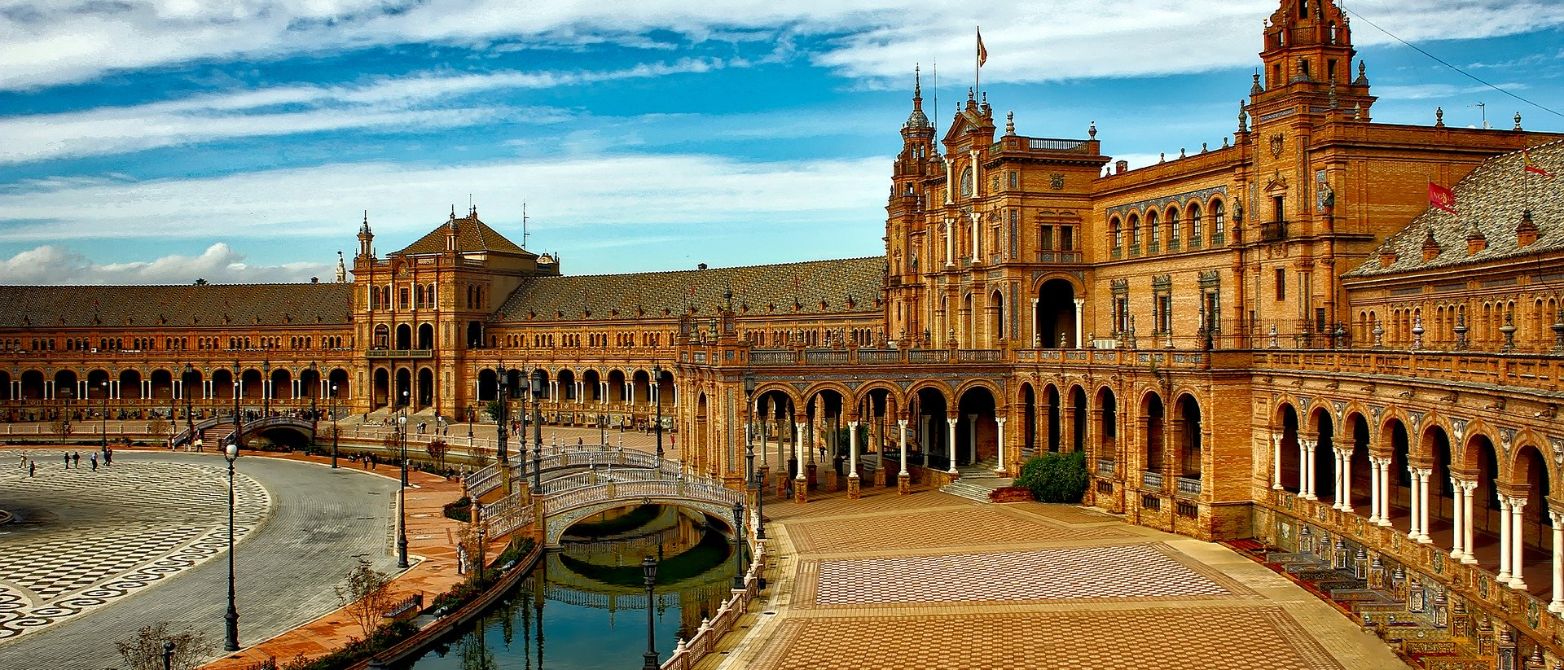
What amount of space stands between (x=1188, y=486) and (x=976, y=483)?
12.2m

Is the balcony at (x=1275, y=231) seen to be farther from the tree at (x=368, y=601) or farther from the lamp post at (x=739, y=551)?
the tree at (x=368, y=601)

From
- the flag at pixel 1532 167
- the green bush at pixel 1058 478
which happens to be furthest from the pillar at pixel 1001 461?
the flag at pixel 1532 167

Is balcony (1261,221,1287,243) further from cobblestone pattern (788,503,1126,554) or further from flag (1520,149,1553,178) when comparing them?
cobblestone pattern (788,503,1126,554)

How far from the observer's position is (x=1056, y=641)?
3209 centimetres

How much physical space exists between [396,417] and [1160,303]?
7015cm

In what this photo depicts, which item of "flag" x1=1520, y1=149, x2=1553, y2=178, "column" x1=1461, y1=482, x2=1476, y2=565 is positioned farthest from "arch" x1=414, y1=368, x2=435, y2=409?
"column" x1=1461, y1=482, x2=1476, y2=565

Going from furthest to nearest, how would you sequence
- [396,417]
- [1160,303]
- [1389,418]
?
[396,417]
[1160,303]
[1389,418]

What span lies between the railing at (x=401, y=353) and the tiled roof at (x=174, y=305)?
6.92 m

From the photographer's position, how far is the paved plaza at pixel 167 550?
3716cm

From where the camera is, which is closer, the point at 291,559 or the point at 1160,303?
the point at 291,559

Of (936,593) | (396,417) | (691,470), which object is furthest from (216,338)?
(936,593)

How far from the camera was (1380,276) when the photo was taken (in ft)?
151

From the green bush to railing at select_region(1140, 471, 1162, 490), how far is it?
4.49 m

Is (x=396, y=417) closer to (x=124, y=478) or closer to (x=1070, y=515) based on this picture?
(x=124, y=478)
